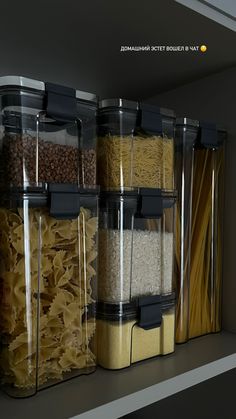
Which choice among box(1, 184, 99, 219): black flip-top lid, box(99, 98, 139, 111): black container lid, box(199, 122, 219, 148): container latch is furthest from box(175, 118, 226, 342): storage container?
box(1, 184, 99, 219): black flip-top lid

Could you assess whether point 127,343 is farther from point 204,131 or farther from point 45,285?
point 204,131

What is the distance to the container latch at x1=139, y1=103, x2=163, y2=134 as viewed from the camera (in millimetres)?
583

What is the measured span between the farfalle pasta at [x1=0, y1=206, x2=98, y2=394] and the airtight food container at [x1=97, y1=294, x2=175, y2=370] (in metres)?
0.02

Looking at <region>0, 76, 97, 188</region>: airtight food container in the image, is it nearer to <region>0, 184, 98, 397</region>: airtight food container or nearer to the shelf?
<region>0, 184, 98, 397</region>: airtight food container

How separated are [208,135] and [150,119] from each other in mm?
161

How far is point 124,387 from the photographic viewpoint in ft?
1.67

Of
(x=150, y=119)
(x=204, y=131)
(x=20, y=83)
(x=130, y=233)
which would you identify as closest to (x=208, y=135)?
(x=204, y=131)

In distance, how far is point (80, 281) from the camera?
54 centimetres

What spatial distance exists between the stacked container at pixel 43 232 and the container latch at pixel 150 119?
0.09 m

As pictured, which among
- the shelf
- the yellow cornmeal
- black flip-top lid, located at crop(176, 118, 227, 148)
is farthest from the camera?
black flip-top lid, located at crop(176, 118, 227, 148)

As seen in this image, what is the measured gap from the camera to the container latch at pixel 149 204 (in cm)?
58

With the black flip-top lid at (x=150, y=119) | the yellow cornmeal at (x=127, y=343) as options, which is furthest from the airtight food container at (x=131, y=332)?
the black flip-top lid at (x=150, y=119)

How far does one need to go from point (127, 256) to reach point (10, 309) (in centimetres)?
18

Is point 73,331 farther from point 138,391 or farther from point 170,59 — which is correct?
point 170,59
